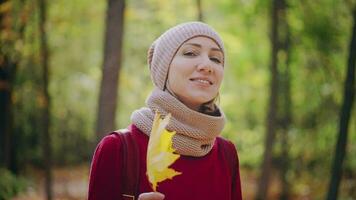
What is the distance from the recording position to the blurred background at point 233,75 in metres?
8.48

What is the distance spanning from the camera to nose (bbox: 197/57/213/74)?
2.44m

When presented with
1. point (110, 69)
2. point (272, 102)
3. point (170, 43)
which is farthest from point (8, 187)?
point (272, 102)

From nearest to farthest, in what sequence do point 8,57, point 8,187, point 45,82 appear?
point 8,187, point 45,82, point 8,57

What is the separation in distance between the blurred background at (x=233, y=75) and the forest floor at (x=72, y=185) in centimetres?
5


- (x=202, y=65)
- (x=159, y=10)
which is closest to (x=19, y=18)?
(x=159, y=10)

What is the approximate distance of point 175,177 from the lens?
2387 mm

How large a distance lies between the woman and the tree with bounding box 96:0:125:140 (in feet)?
10.3

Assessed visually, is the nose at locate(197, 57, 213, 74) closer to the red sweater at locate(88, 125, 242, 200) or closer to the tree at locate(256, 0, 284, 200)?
the red sweater at locate(88, 125, 242, 200)

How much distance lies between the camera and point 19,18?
9.20 m

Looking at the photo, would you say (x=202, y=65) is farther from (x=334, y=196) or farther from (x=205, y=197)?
(x=334, y=196)

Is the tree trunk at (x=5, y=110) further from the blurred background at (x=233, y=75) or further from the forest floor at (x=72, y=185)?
the forest floor at (x=72, y=185)

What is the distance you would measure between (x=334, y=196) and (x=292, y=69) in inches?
243

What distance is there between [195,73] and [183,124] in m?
0.22

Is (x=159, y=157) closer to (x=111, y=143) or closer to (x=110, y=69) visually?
(x=111, y=143)
